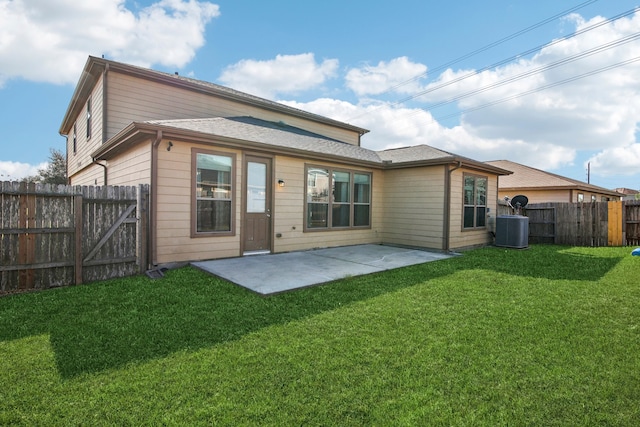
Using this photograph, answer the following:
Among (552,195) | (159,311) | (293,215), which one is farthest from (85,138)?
(552,195)

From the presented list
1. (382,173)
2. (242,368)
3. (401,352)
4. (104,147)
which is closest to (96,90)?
(104,147)

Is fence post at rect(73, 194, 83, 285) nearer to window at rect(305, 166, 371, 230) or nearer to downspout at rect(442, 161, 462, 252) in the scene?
window at rect(305, 166, 371, 230)

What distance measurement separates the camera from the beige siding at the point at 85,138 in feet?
30.3

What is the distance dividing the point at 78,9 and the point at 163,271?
271 inches

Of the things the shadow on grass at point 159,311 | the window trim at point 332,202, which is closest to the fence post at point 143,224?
the shadow on grass at point 159,311

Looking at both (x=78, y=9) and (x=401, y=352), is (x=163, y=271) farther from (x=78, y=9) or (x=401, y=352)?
(x=78, y=9)

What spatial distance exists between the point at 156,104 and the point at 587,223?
14.6 metres

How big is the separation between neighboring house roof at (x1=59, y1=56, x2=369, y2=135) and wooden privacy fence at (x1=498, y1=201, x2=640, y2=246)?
332 inches

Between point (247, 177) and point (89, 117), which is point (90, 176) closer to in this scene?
point (89, 117)

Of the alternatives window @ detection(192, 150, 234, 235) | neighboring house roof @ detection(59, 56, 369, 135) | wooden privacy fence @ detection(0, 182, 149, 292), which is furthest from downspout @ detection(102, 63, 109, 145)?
wooden privacy fence @ detection(0, 182, 149, 292)

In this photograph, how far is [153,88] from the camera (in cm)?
940

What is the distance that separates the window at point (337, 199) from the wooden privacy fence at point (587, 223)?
5450 millimetres

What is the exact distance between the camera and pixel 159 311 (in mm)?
3891

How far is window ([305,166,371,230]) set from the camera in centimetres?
854
